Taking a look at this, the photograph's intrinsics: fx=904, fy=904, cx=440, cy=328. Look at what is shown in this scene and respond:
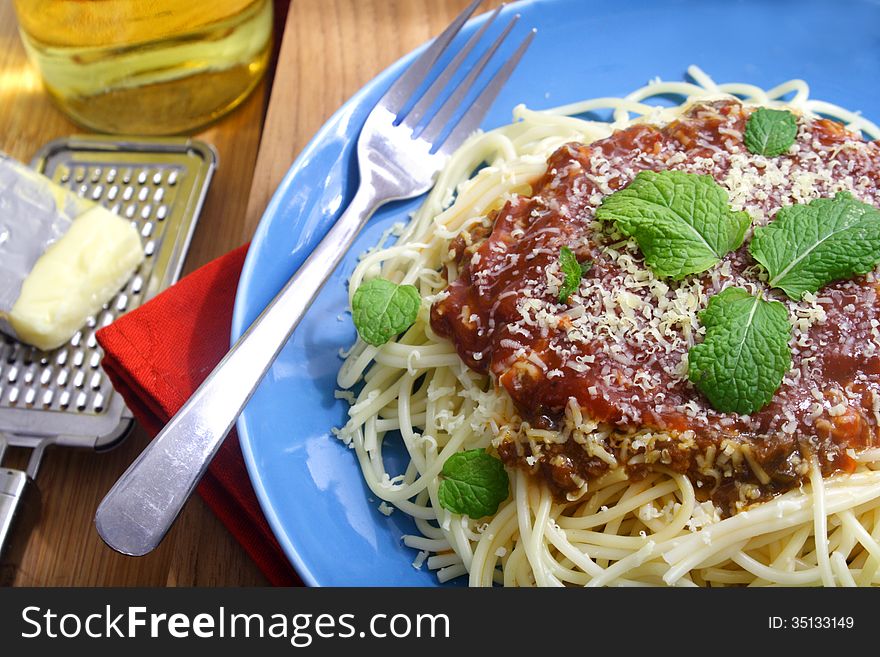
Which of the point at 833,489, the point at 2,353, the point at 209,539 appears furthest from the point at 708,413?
the point at 2,353

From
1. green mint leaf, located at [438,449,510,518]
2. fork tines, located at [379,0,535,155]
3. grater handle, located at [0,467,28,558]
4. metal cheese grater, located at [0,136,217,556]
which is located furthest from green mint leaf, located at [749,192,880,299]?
grater handle, located at [0,467,28,558]

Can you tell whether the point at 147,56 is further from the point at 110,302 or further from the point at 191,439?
the point at 191,439

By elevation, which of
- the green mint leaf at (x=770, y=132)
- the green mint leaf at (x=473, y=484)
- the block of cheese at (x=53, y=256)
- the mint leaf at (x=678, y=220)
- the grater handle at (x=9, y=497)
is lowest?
the grater handle at (x=9, y=497)

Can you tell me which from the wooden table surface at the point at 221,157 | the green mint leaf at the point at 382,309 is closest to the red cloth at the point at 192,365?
the wooden table surface at the point at 221,157

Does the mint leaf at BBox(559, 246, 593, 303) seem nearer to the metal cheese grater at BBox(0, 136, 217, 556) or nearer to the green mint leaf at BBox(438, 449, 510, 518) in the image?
the green mint leaf at BBox(438, 449, 510, 518)

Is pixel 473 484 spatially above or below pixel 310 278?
below

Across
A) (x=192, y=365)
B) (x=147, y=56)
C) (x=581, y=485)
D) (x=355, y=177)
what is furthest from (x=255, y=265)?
(x=147, y=56)

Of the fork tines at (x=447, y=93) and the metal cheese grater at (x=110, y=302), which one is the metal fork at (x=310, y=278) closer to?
the fork tines at (x=447, y=93)
